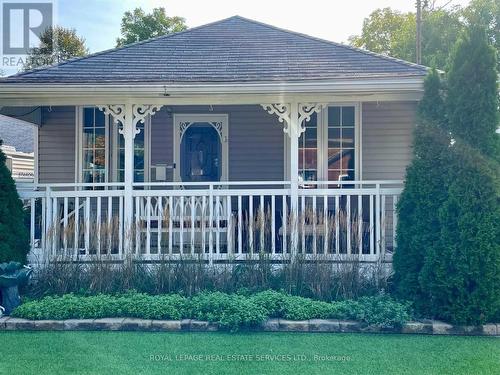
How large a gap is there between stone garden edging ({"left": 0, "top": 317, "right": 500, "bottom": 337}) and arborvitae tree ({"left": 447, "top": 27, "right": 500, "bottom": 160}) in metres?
1.84

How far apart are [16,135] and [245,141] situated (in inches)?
615

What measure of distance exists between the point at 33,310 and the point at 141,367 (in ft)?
5.66

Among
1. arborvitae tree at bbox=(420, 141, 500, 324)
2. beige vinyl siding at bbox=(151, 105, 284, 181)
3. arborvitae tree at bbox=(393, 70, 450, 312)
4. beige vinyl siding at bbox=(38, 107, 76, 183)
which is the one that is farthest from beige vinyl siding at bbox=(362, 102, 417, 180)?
beige vinyl siding at bbox=(38, 107, 76, 183)

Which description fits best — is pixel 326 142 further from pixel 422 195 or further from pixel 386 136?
pixel 422 195

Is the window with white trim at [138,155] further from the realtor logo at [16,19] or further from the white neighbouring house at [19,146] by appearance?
the white neighbouring house at [19,146]

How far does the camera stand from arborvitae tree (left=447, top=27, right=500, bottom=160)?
5125mm

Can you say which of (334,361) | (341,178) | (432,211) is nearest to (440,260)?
(432,211)

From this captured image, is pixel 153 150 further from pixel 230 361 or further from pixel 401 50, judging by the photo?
pixel 401 50

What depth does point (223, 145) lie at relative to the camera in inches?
354

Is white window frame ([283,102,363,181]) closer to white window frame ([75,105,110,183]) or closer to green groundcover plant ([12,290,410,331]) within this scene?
white window frame ([75,105,110,183])

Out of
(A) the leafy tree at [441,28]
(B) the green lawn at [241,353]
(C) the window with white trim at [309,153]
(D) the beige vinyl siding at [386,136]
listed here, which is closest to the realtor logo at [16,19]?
(C) the window with white trim at [309,153]

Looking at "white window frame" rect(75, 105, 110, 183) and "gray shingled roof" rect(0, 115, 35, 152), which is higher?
"gray shingled roof" rect(0, 115, 35, 152)

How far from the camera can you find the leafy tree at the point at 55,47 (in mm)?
23750

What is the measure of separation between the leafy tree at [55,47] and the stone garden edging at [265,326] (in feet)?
70.5
